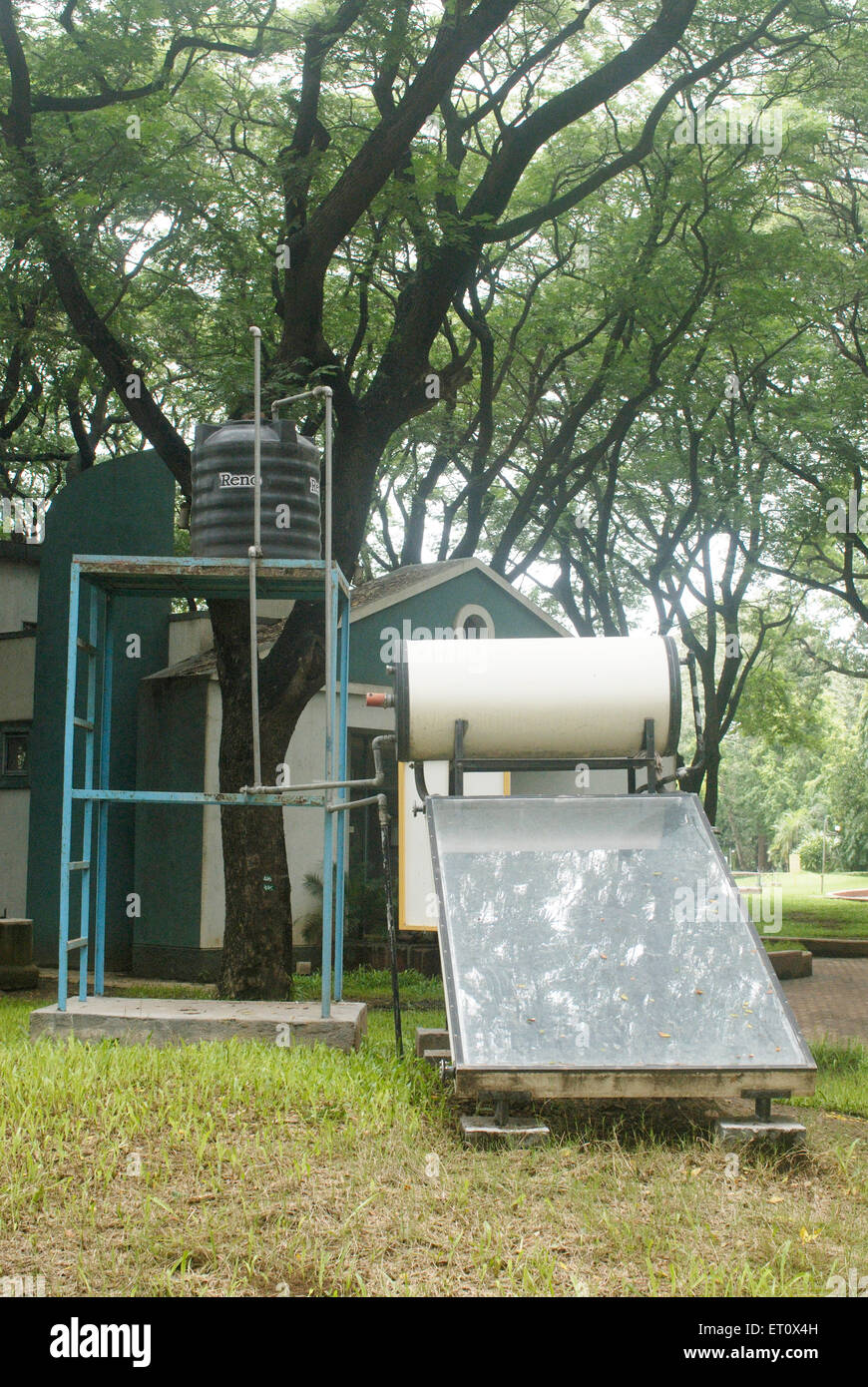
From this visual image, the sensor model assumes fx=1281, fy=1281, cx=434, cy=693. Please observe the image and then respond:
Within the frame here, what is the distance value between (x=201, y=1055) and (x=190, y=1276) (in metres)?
2.55

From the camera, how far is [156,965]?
1622 cm

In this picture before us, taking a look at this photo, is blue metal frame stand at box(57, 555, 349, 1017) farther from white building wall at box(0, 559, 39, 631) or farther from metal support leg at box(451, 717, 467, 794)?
white building wall at box(0, 559, 39, 631)

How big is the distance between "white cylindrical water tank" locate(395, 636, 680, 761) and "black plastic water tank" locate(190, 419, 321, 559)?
125cm

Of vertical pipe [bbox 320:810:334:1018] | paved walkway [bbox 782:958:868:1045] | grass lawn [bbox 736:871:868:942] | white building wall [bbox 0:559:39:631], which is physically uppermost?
white building wall [bbox 0:559:39:631]

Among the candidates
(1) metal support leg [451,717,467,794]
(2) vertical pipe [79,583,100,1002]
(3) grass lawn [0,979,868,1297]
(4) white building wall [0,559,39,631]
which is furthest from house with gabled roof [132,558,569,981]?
(3) grass lawn [0,979,868,1297]

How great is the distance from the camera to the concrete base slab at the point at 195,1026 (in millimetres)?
7363

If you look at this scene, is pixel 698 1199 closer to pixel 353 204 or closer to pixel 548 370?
pixel 353 204

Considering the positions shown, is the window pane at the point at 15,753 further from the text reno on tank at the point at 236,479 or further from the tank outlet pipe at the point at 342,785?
the tank outlet pipe at the point at 342,785

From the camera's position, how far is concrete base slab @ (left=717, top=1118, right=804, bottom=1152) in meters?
5.71

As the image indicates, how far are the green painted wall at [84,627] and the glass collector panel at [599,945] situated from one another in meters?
11.2

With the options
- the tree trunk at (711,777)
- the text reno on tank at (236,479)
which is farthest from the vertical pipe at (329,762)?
the tree trunk at (711,777)

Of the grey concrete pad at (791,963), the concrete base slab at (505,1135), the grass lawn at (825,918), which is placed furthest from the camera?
the grass lawn at (825,918)

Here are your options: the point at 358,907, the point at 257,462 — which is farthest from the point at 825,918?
the point at 257,462
